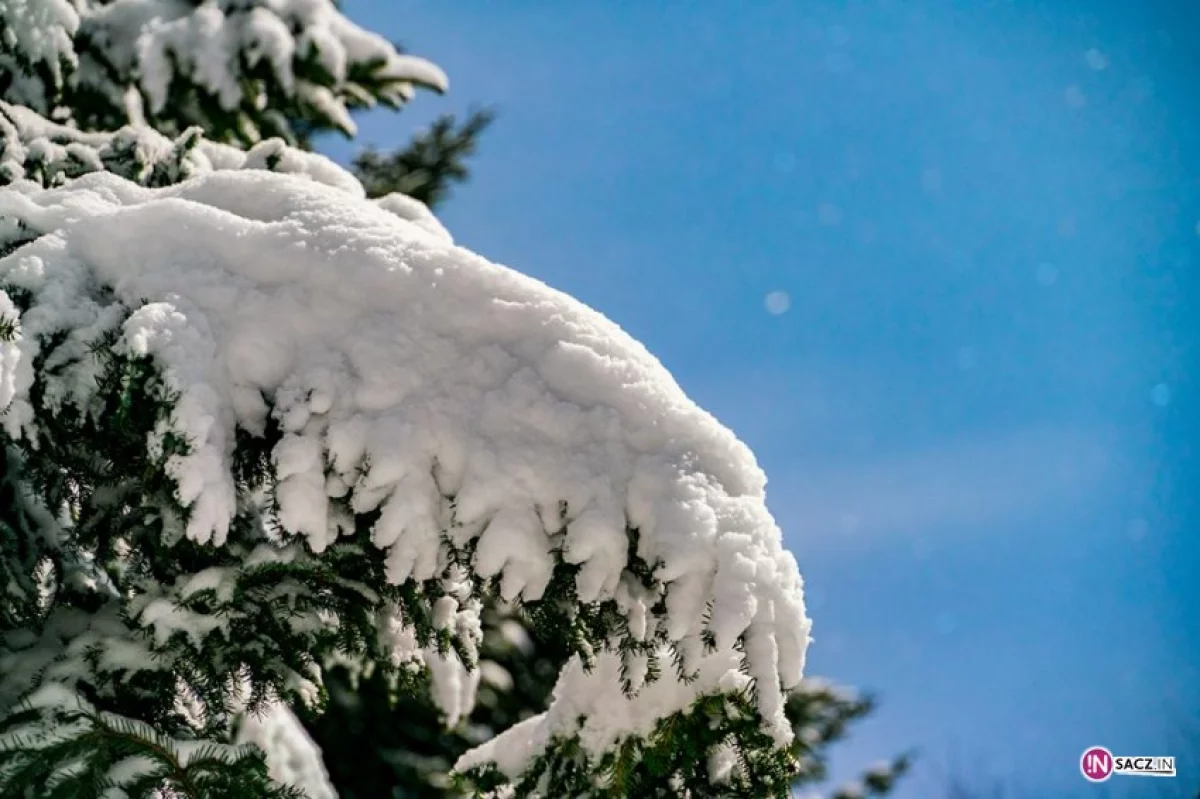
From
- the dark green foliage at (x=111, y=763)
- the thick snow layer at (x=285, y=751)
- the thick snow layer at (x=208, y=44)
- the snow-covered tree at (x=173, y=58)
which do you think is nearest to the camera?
the dark green foliage at (x=111, y=763)

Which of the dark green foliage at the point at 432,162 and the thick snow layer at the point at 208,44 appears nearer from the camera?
the thick snow layer at the point at 208,44

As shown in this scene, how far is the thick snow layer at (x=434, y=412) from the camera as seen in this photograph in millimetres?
1607

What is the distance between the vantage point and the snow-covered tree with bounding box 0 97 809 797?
1.62 metres

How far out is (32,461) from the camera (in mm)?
1872

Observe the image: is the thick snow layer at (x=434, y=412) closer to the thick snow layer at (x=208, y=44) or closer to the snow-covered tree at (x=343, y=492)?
the snow-covered tree at (x=343, y=492)

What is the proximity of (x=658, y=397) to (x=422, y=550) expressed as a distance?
49 cm

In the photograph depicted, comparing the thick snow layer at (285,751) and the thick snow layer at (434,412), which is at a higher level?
the thick snow layer at (434,412)

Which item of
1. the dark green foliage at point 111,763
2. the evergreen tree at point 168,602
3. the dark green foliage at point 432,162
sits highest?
the dark green foliage at point 432,162

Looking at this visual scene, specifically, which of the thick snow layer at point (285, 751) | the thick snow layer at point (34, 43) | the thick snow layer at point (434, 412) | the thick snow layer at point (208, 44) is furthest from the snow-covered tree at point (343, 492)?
the thick snow layer at point (208, 44)

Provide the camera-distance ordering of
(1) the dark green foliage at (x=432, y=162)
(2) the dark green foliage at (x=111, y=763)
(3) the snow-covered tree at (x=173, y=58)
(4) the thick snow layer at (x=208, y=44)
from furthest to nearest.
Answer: (1) the dark green foliage at (x=432, y=162) < (4) the thick snow layer at (x=208, y=44) < (3) the snow-covered tree at (x=173, y=58) < (2) the dark green foliage at (x=111, y=763)

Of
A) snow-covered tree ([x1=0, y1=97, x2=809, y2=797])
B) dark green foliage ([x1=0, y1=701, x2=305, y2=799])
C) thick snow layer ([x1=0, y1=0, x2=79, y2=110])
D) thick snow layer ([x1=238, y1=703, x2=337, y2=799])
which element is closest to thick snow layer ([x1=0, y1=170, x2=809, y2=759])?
snow-covered tree ([x1=0, y1=97, x2=809, y2=797])

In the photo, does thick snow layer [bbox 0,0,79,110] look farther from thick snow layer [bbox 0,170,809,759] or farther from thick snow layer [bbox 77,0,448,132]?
thick snow layer [bbox 0,170,809,759]

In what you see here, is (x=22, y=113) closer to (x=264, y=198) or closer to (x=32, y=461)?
(x=264, y=198)

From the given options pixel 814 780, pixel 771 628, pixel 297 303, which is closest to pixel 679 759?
pixel 771 628
